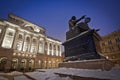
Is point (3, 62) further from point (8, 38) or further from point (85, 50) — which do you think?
point (85, 50)

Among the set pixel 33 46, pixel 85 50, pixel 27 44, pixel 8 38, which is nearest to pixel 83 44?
pixel 85 50

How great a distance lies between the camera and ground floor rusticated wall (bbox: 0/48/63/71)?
67.0 ft

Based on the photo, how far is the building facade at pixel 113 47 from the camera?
24.6 metres

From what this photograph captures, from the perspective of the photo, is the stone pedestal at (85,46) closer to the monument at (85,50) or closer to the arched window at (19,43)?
the monument at (85,50)

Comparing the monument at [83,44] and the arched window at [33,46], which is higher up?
the arched window at [33,46]

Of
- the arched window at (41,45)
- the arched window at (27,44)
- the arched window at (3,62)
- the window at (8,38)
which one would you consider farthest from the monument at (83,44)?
the arched window at (41,45)

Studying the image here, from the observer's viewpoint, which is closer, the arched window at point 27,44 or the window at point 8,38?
the window at point 8,38

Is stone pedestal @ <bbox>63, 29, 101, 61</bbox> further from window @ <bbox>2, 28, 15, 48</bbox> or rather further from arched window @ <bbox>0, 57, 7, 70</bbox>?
window @ <bbox>2, 28, 15, 48</bbox>

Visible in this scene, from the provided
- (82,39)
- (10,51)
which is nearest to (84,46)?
(82,39)

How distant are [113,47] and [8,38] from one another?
33256 millimetres

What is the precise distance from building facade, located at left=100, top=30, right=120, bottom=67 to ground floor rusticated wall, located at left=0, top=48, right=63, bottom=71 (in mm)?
20632

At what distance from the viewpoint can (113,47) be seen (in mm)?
26406

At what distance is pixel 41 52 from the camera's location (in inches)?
1207

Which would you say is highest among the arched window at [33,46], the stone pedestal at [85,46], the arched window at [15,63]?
the arched window at [33,46]
